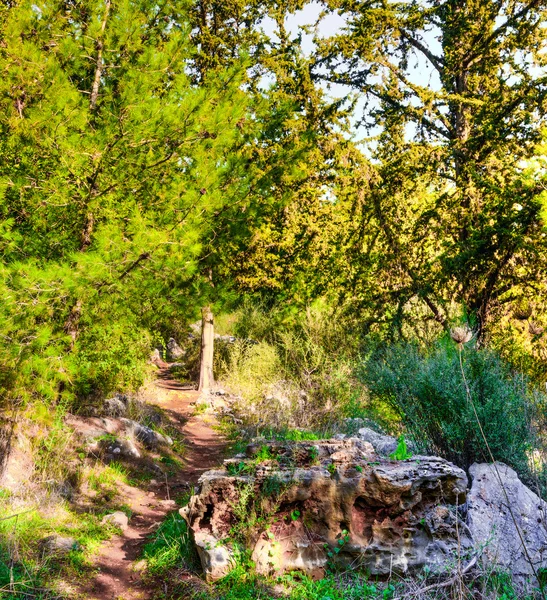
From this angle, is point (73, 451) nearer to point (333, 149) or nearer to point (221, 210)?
point (221, 210)

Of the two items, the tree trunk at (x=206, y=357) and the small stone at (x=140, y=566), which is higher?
the tree trunk at (x=206, y=357)

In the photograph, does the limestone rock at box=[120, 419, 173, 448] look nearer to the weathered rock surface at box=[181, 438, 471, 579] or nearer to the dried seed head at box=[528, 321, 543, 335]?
the weathered rock surface at box=[181, 438, 471, 579]

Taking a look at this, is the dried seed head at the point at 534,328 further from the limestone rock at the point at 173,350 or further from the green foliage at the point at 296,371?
the limestone rock at the point at 173,350

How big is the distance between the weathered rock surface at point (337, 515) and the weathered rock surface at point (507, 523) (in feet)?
0.45

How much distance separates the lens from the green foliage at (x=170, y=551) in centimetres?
400

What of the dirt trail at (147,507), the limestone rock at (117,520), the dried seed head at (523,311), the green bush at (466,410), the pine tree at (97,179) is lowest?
the dirt trail at (147,507)

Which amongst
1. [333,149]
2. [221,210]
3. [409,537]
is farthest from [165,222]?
[333,149]

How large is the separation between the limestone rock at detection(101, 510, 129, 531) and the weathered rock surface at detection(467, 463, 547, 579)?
3293mm

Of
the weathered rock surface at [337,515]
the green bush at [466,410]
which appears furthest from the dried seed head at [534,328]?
the weathered rock surface at [337,515]

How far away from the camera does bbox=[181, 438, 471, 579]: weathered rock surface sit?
12.1ft

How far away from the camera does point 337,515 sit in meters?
3.86

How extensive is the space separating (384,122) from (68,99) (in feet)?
20.1

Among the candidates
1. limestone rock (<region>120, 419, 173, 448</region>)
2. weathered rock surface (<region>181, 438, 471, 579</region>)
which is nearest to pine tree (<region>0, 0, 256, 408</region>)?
limestone rock (<region>120, 419, 173, 448</region>)

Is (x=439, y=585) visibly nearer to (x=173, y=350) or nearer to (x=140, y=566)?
(x=140, y=566)
